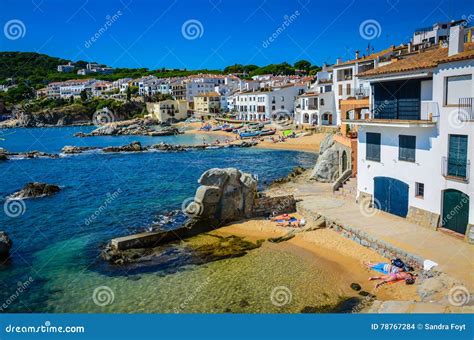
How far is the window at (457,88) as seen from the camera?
1620cm

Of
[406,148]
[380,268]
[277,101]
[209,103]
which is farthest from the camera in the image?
[209,103]

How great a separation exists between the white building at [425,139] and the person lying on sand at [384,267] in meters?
3.40

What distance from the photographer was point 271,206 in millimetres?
25781

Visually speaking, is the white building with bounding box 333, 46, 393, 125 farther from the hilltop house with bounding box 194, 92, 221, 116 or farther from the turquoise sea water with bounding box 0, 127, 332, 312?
the hilltop house with bounding box 194, 92, 221, 116

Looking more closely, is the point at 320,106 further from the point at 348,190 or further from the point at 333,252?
the point at 333,252

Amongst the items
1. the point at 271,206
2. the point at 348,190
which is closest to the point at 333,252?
the point at 271,206

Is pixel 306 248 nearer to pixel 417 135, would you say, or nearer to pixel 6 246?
pixel 417 135

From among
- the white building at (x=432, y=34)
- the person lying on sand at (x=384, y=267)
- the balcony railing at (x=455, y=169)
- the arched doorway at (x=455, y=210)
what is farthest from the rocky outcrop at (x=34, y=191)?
the white building at (x=432, y=34)

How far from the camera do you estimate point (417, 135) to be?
62.0 ft

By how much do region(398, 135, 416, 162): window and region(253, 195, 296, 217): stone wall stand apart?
786 cm

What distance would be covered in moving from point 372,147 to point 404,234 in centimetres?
562

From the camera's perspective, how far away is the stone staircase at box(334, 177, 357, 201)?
25.4 m

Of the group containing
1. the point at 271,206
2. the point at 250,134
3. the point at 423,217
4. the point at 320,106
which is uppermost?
the point at 320,106

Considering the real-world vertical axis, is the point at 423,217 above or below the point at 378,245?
above
